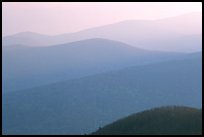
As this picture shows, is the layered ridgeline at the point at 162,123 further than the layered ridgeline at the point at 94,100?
No

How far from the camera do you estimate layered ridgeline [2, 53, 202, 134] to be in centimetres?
14125

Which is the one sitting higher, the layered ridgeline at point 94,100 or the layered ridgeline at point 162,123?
the layered ridgeline at point 94,100

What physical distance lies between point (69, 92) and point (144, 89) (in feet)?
105

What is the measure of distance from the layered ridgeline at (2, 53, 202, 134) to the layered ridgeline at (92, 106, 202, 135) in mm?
92089

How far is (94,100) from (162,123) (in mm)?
133668

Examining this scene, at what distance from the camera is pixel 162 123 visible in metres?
32.6

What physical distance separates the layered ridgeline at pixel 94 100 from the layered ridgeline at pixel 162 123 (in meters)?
92.1

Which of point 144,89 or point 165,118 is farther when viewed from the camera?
point 144,89

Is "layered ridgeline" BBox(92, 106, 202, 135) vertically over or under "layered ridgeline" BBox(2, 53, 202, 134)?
under

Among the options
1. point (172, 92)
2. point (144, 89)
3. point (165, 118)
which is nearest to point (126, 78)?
point (144, 89)

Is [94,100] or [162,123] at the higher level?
[94,100]

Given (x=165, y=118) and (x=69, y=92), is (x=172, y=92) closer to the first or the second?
(x=69, y=92)

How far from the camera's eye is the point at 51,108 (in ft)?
516

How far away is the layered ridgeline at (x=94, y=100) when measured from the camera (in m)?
141
